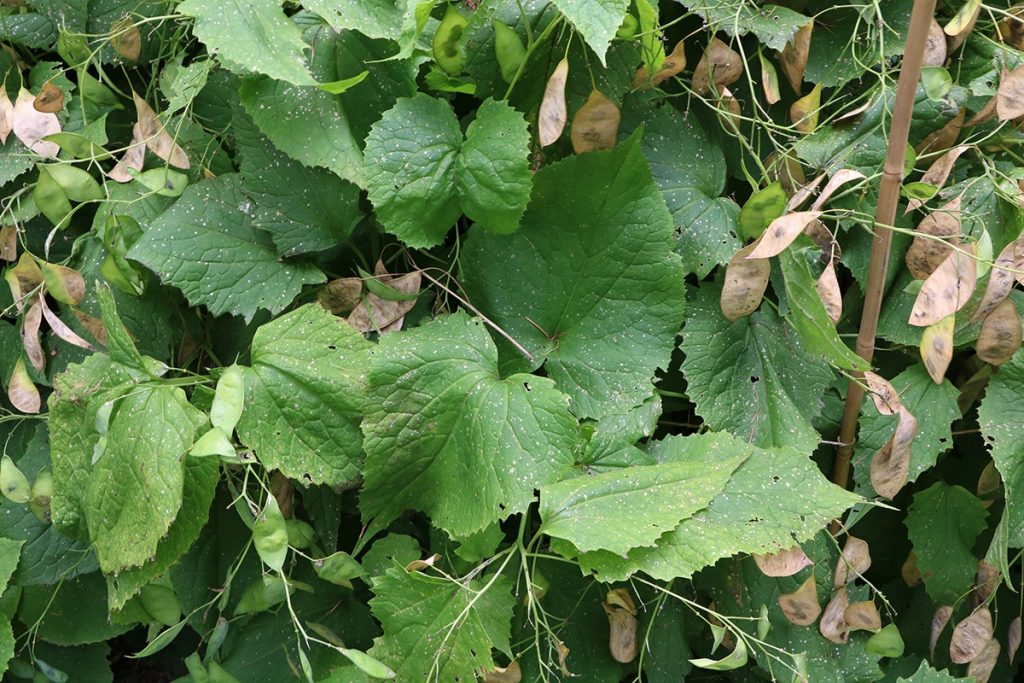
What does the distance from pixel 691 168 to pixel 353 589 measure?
600 millimetres

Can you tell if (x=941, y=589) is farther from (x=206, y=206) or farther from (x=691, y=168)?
(x=206, y=206)

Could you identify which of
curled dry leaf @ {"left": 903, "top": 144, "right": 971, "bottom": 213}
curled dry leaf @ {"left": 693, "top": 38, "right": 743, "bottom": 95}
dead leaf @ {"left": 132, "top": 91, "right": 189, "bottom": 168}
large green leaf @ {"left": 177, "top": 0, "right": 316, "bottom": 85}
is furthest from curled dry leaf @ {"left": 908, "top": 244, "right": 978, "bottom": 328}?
dead leaf @ {"left": 132, "top": 91, "right": 189, "bottom": 168}

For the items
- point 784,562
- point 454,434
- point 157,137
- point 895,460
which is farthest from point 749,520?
point 157,137

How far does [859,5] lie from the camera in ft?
3.15

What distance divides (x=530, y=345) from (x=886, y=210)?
1.20 feet

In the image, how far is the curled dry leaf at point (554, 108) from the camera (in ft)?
2.78

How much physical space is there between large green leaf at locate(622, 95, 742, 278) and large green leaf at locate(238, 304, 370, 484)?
35 centimetres

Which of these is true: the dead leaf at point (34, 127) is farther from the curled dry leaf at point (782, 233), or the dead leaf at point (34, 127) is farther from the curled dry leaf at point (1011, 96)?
the curled dry leaf at point (1011, 96)

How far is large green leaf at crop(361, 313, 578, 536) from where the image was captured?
803mm

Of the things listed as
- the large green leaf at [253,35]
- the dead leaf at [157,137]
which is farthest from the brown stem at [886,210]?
the dead leaf at [157,137]

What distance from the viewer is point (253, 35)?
816 millimetres

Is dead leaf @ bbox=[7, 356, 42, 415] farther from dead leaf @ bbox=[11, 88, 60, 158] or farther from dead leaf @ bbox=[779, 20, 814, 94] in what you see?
dead leaf @ bbox=[779, 20, 814, 94]

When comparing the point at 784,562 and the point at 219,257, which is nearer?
the point at 784,562

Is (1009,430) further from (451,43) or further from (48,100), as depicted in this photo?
(48,100)
